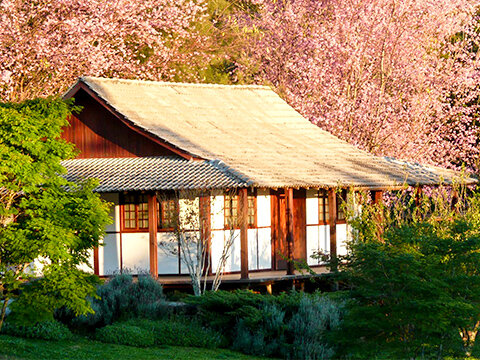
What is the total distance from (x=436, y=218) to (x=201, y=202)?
684cm

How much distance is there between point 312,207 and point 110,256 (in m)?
5.77

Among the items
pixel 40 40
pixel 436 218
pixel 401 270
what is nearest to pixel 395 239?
pixel 401 270

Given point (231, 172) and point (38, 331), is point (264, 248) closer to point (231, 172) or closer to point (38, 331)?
point (231, 172)

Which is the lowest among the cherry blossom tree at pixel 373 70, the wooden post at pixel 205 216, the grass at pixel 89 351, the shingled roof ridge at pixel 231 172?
the grass at pixel 89 351

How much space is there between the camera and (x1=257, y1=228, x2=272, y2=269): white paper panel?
23.3 metres

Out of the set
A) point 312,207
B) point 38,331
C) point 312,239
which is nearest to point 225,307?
point 38,331

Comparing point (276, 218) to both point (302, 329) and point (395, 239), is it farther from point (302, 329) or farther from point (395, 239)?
point (395, 239)

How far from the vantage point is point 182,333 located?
1678 centimetres

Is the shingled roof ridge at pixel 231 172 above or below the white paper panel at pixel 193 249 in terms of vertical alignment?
above

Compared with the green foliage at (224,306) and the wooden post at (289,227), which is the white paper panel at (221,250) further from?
the green foliage at (224,306)

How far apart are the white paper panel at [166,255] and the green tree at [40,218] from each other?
8.27 meters

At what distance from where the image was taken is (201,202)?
827 inches

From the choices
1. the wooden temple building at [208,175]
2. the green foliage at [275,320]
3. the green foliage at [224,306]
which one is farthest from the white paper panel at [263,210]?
the green foliage at [224,306]

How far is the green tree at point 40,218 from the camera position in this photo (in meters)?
13.3
